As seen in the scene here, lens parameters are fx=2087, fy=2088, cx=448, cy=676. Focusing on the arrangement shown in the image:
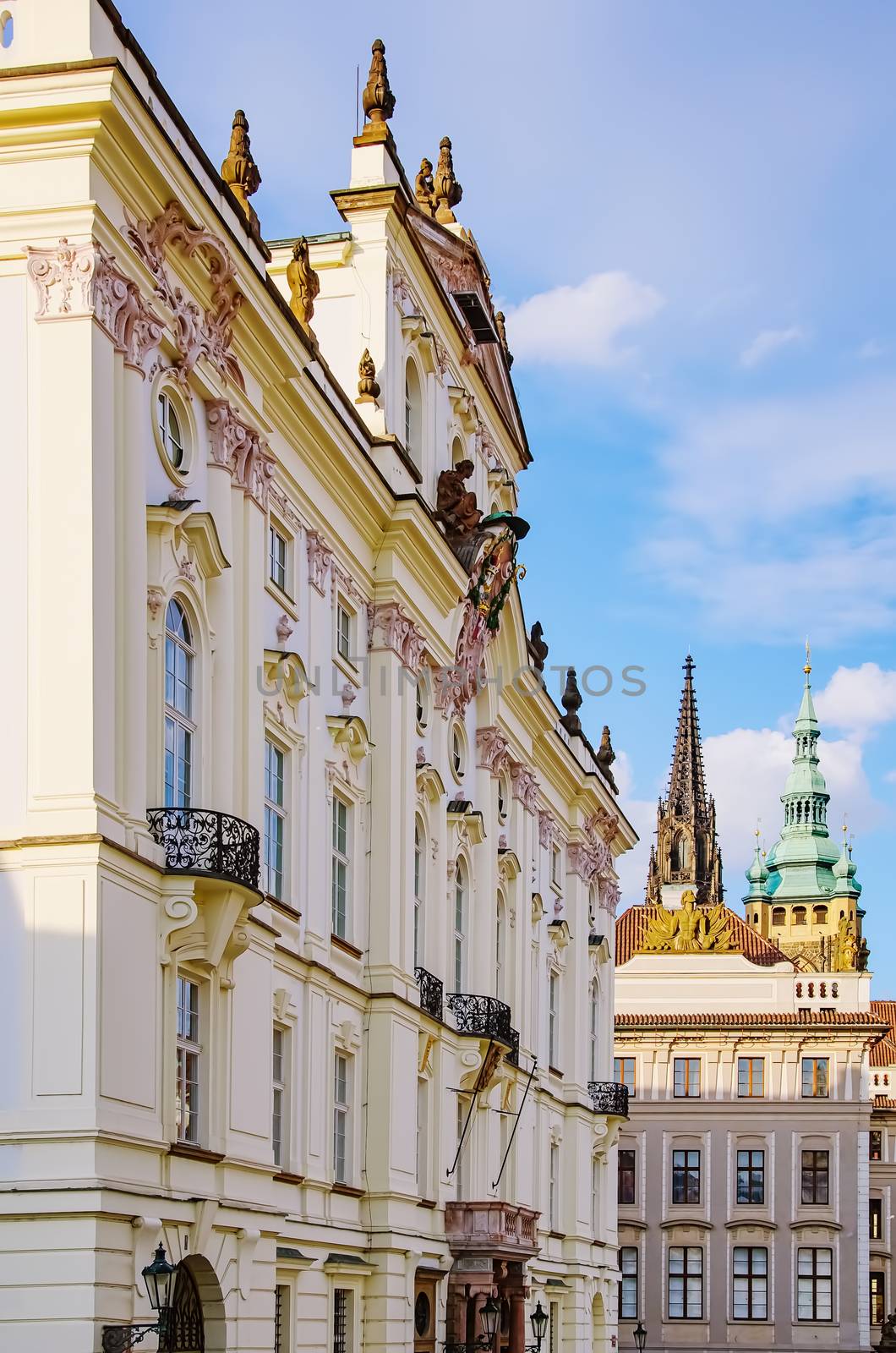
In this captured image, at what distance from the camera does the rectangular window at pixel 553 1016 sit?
50094 mm

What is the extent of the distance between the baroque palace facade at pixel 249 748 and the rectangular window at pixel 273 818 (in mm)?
83

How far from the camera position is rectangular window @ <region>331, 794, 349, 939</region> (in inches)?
1266

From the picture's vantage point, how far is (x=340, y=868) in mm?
32531

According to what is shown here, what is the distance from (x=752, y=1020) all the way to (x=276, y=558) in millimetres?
55999

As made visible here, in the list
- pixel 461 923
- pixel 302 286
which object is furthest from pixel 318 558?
pixel 461 923

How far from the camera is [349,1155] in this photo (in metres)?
32.2

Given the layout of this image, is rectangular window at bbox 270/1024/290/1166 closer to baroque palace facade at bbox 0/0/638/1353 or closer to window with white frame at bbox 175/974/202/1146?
baroque palace facade at bbox 0/0/638/1353

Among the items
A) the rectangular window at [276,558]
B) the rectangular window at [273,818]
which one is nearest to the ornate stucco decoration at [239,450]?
the rectangular window at [276,558]

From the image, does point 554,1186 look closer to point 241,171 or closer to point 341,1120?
point 341,1120

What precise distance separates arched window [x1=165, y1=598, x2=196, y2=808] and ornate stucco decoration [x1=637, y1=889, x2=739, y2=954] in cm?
6049

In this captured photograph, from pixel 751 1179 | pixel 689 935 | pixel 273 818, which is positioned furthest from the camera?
pixel 689 935

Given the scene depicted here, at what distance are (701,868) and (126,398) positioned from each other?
141m

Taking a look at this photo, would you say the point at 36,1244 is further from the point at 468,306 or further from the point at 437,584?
the point at 468,306

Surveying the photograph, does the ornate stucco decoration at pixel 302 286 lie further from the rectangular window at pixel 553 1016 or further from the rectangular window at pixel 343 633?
the rectangular window at pixel 553 1016
